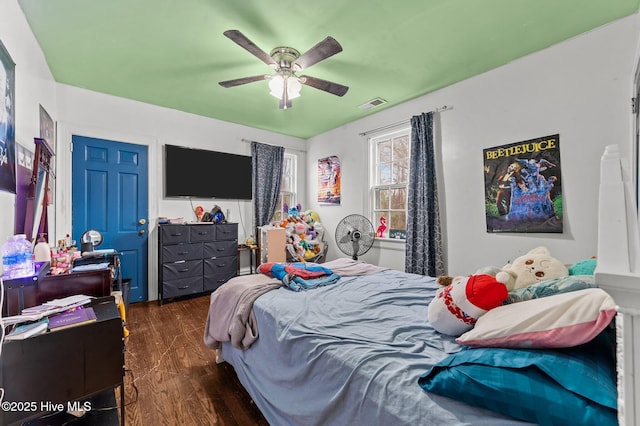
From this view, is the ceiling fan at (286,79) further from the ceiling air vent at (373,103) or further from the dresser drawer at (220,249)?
the dresser drawer at (220,249)

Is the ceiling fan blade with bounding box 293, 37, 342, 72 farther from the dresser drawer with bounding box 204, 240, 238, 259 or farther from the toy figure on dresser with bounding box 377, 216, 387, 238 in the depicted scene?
the dresser drawer with bounding box 204, 240, 238, 259

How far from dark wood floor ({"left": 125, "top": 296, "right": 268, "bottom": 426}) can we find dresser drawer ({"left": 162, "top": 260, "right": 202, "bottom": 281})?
0.65 metres

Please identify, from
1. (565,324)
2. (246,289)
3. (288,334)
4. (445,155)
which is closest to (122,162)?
(246,289)

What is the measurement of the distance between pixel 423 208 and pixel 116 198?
3559mm

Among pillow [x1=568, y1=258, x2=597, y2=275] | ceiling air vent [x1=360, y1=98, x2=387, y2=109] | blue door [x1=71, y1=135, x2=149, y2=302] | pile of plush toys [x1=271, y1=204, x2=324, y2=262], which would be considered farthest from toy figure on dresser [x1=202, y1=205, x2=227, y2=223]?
Answer: pillow [x1=568, y1=258, x2=597, y2=275]

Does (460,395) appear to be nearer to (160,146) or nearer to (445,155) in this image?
(445,155)

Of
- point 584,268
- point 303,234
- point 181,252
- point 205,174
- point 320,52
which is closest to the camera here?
point 584,268

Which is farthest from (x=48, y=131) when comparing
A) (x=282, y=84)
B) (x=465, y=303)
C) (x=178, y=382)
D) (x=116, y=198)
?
(x=465, y=303)

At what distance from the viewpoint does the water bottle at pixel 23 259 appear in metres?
1.28

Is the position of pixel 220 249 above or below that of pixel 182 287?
above

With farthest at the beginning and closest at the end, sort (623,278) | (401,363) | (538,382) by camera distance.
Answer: (401,363)
(538,382)
(623,278)

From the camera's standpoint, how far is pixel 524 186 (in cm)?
241

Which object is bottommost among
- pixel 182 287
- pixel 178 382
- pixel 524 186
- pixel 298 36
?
pixel 178 382

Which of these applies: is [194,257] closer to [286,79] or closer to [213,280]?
[213,280]
